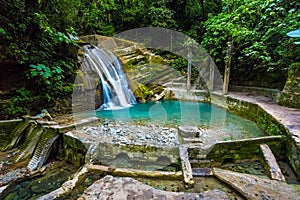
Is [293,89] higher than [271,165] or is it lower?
higher

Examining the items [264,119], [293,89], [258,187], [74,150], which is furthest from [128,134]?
[293,89]

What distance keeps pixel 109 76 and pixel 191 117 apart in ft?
13.4

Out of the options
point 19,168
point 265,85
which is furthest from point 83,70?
point 265,85

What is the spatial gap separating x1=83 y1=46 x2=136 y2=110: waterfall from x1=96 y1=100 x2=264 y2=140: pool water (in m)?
0.63

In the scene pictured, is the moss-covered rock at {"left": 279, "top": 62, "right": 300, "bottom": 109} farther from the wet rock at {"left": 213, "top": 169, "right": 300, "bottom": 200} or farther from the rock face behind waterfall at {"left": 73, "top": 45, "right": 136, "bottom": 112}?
the rock face behind waterfall at {"left": 73, "top": 45, "right": 136, "bottom": 112}

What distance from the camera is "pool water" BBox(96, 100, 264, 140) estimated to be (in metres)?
4.84

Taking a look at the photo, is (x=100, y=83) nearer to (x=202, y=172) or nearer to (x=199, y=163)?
(x=199, y=163)

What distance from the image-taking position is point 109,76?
8164mm

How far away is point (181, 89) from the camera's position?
30.6 ft

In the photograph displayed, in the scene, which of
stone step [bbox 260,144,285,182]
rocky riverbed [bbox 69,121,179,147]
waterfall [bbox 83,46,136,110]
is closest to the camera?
stone step [bbox 260,144,285,182]

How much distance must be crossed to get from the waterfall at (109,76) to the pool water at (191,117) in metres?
0.63

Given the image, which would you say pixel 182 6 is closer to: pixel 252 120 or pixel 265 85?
pixel 265 85

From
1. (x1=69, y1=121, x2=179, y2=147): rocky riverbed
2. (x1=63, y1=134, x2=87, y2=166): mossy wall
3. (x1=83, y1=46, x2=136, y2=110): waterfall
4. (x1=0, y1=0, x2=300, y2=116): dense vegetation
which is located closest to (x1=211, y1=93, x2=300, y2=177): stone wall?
(x1=0, y1=0, x2=300, y2=116): dense vegetation

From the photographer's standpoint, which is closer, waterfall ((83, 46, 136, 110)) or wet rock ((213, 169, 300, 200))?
wet rock ((213, 169, 300, 200))
